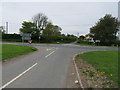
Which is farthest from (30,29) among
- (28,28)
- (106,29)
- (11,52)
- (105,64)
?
(105,64)

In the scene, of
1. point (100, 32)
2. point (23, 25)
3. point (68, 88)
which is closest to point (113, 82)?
point (68, 88)

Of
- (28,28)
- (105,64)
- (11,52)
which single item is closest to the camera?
(105,64)

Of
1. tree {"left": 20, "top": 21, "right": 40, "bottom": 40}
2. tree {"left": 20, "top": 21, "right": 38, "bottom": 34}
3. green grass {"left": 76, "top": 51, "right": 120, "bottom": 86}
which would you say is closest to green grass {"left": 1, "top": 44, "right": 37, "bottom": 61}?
green grass {"left": 76, "top": 51, "right": 120, "bottom": 86}

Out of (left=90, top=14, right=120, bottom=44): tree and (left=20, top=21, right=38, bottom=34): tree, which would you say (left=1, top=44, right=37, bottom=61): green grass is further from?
(left=90, top=14, right=120, bottom=44): tree

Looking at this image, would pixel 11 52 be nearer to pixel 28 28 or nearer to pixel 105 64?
pixel 105 64

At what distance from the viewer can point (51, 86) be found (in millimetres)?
5406

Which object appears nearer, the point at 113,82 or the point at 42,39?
the point at 113,82

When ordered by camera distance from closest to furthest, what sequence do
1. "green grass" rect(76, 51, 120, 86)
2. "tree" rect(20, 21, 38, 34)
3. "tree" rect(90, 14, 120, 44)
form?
"green grass" rect(76, 51, 120, 86) → "tree" rect(90, 14, 120, 44) → "tree" rect(20, 21, 38, 34)

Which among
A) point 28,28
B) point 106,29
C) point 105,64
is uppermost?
point 28,28

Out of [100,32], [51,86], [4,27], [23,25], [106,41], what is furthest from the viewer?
[4,27]

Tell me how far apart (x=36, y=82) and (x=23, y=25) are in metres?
53.4

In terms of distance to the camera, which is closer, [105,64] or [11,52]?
[105,64]

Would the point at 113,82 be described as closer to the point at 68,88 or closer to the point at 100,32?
the point at 68,88

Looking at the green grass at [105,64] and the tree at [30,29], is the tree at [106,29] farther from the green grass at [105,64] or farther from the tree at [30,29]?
the green grass at [105,64]
